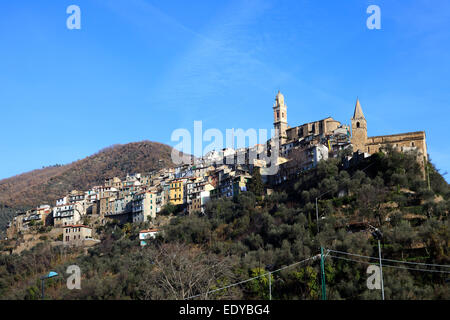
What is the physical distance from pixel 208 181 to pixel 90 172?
203ft

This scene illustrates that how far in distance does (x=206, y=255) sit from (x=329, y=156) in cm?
2056

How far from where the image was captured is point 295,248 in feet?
131

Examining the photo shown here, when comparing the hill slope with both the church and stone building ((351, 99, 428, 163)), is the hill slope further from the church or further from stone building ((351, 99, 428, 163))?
stone building ((351, 99, 428, 163))

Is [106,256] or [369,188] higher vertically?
[369,188]

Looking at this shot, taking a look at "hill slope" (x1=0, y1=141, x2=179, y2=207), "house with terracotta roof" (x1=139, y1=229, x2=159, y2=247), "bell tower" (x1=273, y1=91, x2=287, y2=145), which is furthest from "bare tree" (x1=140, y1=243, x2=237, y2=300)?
"hill slope" (x1=0, y1=141, x2=179, y2=207)

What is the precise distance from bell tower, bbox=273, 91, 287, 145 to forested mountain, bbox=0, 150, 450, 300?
1607cm

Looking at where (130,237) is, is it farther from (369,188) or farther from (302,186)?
(369,188)

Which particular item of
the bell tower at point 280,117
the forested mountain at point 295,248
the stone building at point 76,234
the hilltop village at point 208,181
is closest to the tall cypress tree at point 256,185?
the forested mountain at point 295,248

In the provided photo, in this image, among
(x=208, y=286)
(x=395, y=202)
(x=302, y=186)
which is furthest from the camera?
(x=302, y=186)

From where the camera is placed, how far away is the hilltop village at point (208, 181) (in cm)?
5650

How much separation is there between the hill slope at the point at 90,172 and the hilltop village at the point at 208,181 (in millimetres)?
27764

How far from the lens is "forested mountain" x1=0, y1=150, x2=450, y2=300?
3412 centimetres
